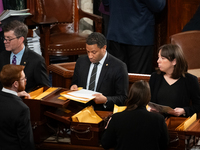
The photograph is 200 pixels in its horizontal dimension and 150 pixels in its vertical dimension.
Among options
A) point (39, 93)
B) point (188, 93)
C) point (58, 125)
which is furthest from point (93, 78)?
point (188, 93)

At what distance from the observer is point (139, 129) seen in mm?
2369

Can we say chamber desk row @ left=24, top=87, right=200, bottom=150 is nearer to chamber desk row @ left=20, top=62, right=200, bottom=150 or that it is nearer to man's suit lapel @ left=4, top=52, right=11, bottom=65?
chamber desk row @ left=20, top=62, right=200, bottom=150

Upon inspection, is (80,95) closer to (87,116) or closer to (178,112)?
(87,116)

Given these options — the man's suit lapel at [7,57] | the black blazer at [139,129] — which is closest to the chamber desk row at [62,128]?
the black blazer at [139,129]

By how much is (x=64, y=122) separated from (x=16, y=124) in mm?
398

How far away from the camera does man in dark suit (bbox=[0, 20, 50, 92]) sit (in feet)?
12.2

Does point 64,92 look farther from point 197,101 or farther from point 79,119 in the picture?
point 197,101

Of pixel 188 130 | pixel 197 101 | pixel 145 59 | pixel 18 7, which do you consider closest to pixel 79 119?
pixel 188 130

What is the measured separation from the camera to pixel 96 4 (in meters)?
6.39

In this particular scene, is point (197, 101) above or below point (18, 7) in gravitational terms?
below

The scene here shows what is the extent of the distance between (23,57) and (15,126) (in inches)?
49.4

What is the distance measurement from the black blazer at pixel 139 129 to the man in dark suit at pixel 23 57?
5.03ft

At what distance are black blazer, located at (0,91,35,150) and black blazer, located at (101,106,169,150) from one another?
0.70 metres

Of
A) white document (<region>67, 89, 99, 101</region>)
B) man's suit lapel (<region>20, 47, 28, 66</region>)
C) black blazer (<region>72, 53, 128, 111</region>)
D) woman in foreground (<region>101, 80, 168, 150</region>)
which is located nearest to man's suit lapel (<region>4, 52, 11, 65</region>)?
man's suit lapel (<region>20, 47, 28, 66</region>)
